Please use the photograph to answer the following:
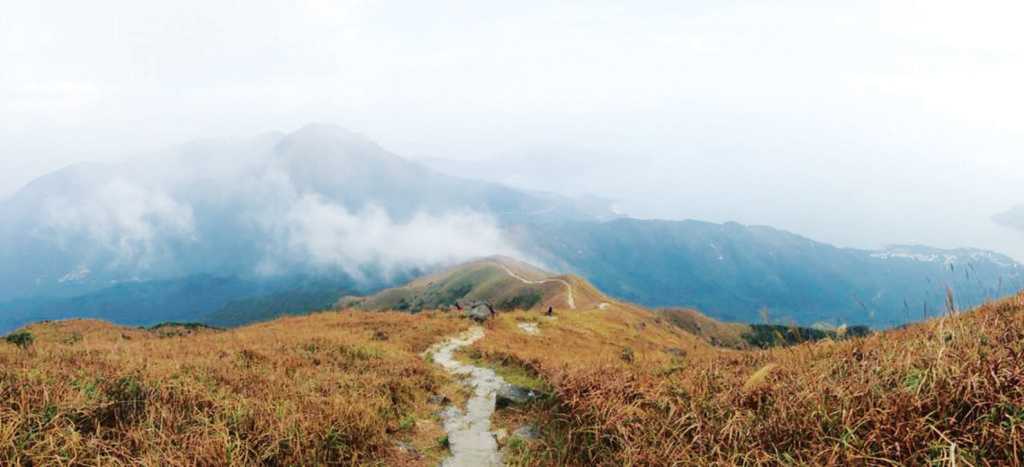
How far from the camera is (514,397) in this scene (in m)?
13.5

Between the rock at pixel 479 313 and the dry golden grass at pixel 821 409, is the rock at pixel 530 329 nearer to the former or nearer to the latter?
the rock at pixel 479 313

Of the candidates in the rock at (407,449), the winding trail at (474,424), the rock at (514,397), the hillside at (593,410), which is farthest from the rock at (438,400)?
the rock at (407,449)

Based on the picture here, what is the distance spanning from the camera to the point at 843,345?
11.5m

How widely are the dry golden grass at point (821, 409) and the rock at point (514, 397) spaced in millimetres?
1656

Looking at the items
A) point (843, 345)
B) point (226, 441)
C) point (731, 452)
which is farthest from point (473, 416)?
point (843, 345)

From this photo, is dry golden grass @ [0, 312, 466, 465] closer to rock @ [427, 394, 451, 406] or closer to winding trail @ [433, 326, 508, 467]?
rock @ [427, 394, 451, 406]

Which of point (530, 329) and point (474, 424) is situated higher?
point (474, 424)

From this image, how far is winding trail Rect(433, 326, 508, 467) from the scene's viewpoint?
32.9ft

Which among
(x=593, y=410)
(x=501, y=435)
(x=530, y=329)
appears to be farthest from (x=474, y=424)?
(x=530, y=329)

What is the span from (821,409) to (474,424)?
7.84 meters

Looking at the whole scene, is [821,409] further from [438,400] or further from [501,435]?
[438,400]

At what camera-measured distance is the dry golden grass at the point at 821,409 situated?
5867 millimetres

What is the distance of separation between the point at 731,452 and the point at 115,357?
14955mm

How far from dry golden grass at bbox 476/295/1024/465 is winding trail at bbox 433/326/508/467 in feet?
2.89
